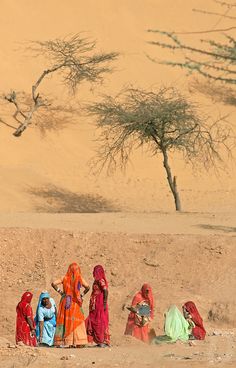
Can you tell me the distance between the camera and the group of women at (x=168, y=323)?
16.3 metres

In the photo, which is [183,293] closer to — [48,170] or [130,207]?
[130,207]

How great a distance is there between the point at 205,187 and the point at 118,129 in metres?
4.48

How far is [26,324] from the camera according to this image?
1612 cm

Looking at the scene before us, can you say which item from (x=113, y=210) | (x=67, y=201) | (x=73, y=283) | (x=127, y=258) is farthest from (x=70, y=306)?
(x=67, y=201)

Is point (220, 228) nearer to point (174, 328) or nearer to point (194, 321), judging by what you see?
point (194, 321)

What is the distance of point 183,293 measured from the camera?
20.9 m

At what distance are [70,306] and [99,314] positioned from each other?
0.49 m

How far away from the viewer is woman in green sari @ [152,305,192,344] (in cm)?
1622

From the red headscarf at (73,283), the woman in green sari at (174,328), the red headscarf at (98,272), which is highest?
the red headscarf at (98,272)

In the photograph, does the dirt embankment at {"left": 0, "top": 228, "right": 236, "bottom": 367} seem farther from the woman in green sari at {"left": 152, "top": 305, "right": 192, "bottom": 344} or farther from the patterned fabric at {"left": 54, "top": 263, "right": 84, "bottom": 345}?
the patterned fabric at {"left": 54, "top": 263, "right": 84, "bottom": 345}

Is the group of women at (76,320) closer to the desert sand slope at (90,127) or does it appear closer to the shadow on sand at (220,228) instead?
the shadow on sand at (220,228)

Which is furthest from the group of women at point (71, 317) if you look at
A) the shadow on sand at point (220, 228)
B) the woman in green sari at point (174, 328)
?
the shadow on sand at point (220, 228)

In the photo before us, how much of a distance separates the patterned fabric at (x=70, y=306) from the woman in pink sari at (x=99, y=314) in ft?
0.84

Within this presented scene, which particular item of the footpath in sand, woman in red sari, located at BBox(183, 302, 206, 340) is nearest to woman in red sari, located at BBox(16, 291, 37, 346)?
woman in red sari, located at BBox(183, 302, 206, 340)
